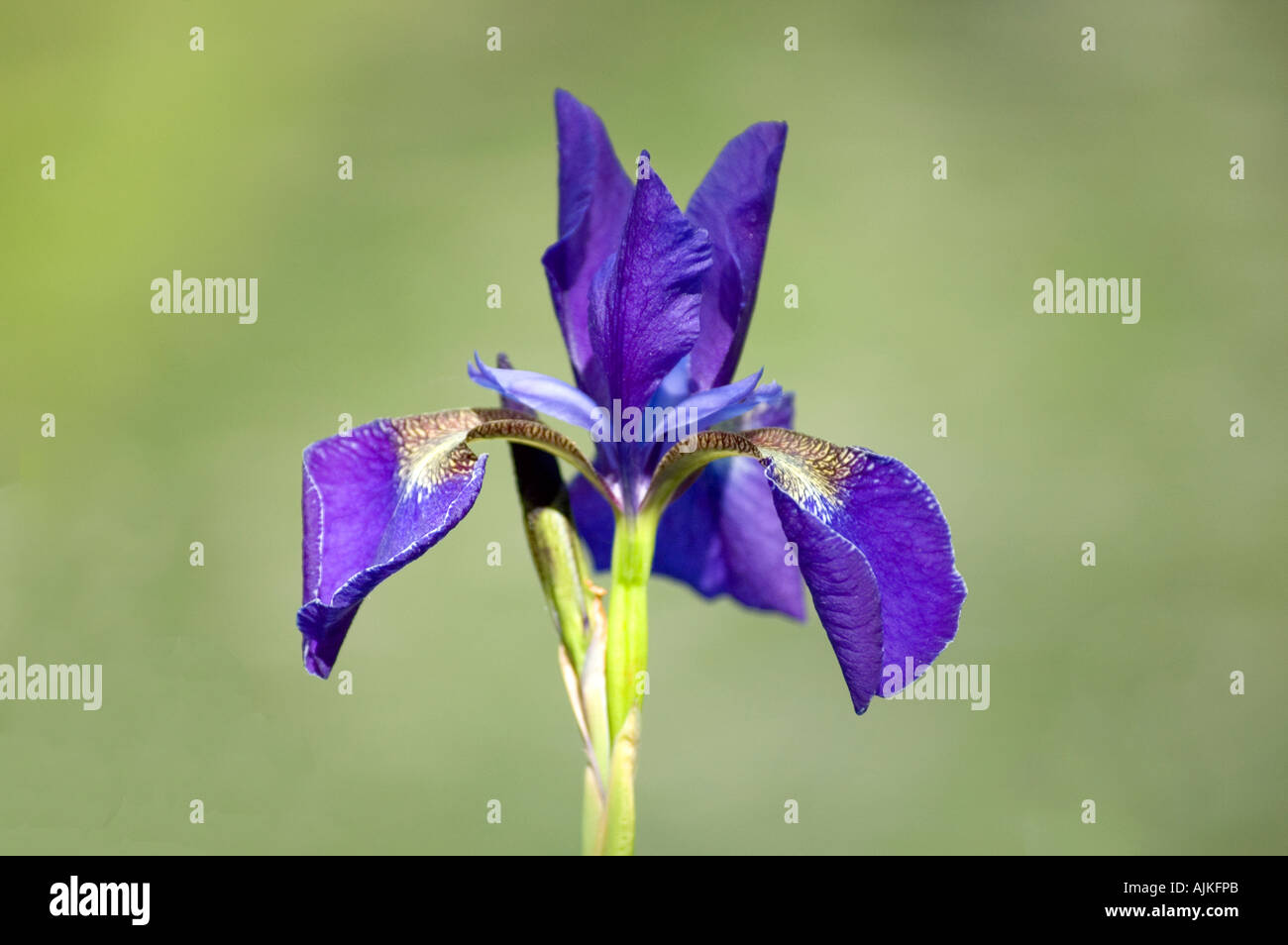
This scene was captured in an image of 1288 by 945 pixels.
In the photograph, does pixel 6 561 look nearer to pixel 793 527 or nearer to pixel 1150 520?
pixel 793 527

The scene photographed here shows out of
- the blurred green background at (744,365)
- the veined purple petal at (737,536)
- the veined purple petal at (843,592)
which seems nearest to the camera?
the veined purple petal at (843,592)

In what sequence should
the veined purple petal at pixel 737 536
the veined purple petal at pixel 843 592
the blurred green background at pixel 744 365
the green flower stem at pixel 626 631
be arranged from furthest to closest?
1. the blurred green background at pixel 744 365
2. the veined purple petal at pixel 737 536
3. the green flower stem at pixel 626 631
4. the veined purple petal at pixel 843 592

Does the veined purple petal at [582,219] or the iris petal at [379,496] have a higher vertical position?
the veined purple petal at [582,219]

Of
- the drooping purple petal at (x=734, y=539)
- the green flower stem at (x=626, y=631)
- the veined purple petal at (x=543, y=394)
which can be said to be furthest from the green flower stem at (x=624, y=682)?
the drooping purple petal at (x=734, y=539)

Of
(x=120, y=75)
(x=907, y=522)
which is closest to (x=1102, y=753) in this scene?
(x=907, y=522)

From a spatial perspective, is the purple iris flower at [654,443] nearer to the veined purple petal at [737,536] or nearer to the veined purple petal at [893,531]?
the veined purple petal at [893,531]

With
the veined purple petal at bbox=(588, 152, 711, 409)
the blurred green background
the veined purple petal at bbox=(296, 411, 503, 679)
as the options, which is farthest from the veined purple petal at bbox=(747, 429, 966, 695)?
the blurred green background
